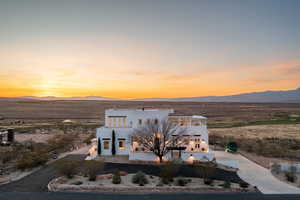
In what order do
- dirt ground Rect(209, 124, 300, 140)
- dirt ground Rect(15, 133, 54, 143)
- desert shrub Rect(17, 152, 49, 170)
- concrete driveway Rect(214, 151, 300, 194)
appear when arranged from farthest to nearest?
1. dirt ground Rect(209, 124, 300, 140)
2. dirt ground Rect(15, 133, 54, 143)
3. desert shrub Rect(17, 152, 49, 170)
4. concrete driveway Rect(214, 151, 300, 194)

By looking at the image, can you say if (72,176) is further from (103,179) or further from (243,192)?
(243,192)

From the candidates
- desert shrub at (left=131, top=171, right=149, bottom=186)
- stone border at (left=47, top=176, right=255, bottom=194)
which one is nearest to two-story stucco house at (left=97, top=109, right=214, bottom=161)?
desert shrub at (left=131, top=171, right=149, bottom=186)

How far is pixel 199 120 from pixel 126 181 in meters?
13.0

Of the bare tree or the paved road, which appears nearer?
the paved road

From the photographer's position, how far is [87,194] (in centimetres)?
1609

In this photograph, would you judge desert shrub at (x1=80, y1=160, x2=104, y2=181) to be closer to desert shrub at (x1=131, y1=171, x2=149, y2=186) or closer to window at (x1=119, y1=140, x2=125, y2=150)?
desert shrub at (x1=131, y1=171, x2=149, y2=186)

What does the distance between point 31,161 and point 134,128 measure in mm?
11704

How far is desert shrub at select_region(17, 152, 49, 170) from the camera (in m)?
21.5

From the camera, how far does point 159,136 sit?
25.6 meters

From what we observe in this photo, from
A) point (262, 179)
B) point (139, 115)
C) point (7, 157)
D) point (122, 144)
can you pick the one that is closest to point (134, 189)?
point (122, 144)

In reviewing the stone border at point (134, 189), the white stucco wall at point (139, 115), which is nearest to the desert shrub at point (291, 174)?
the stone border at point (134, 189)

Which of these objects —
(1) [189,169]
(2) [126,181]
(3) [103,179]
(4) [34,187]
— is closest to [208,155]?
(1) [189,169]

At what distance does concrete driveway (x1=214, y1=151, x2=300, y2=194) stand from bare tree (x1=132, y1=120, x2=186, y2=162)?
7.36 metres

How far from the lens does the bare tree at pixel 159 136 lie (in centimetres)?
2481
